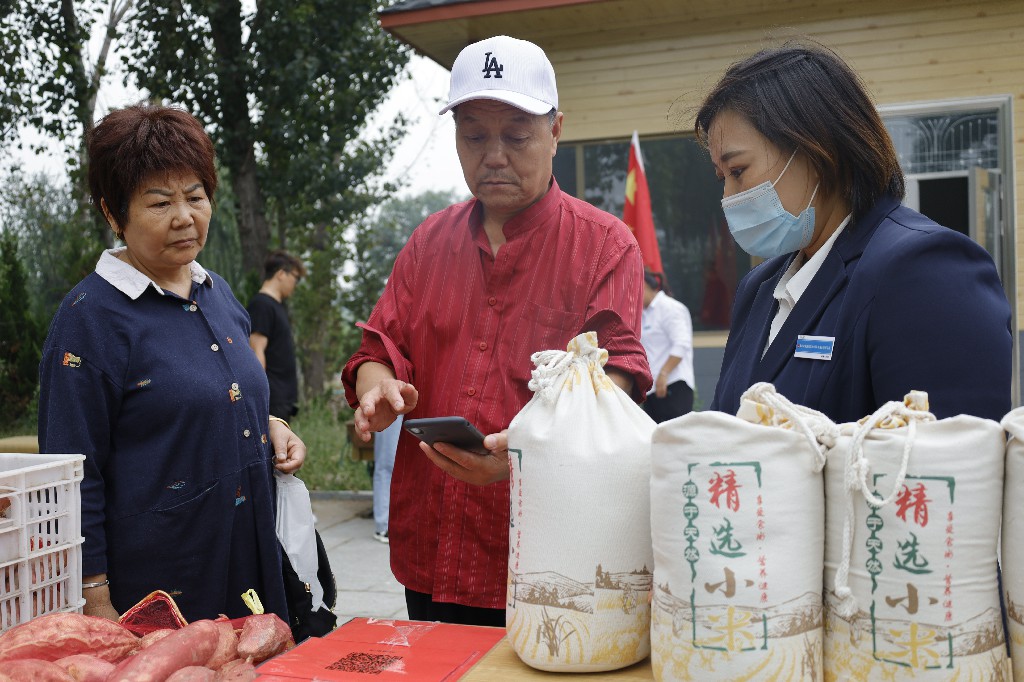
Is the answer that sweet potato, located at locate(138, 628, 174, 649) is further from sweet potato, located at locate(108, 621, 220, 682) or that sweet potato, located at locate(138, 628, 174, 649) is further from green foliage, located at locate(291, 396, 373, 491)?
green foliage, located at locate(291, 396, 373, 491)

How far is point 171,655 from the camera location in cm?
159

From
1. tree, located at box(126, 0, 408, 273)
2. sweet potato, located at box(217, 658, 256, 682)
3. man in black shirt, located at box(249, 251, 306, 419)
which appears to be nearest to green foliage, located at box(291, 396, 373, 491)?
man in black shirt, located at box(249, 251, 306, 419)

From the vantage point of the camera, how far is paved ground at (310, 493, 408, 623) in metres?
5.39

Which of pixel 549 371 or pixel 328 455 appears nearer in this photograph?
pixel 549 371

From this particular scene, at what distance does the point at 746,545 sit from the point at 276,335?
6308 mm

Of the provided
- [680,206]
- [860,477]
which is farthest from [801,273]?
[680,206]

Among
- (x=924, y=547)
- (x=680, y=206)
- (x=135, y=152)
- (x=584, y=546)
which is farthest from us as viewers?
(x=680, y=206)

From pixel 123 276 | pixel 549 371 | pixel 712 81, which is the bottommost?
pixel 549 371

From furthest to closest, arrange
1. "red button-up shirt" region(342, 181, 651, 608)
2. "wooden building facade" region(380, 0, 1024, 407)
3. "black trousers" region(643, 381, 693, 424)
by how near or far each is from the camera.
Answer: "black trousers" region(643, 381, 693, 424)
"wooden building facade" region(380, 0, 1024, 407)
"red button-up shirt" region(342, 181, 651, 608)

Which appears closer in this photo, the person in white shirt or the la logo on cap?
the la logo on cap

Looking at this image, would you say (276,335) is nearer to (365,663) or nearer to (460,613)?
(460,613)

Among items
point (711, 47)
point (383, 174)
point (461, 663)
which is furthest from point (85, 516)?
point (383, 174)

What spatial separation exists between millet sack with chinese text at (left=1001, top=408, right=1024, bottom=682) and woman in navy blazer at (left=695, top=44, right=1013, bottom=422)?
32cm

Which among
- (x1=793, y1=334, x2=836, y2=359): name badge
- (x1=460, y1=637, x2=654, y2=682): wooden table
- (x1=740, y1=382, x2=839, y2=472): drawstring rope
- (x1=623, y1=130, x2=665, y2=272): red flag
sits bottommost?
(x1=460, y1=637, x2=654, y2=682): wooden table
